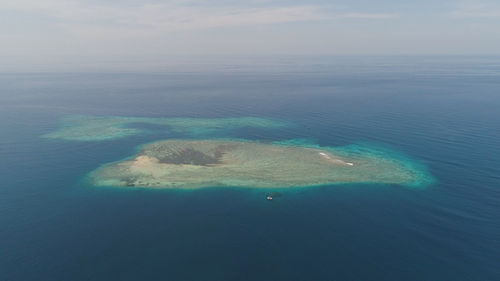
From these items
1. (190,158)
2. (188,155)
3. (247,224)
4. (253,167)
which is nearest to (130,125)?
(188,155)

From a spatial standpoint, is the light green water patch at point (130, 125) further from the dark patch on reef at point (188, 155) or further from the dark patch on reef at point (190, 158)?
the dark patch on reef at point (190, 158)

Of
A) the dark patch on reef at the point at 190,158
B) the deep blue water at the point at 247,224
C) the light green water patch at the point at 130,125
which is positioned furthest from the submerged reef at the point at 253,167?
the light green water patch at the point at 130,125

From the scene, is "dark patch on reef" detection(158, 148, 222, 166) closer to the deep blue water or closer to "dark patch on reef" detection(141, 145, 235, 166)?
"dark patch on reef" detection(141, 145, 235, 166)

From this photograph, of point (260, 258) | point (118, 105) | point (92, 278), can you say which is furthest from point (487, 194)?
point (118, 105)

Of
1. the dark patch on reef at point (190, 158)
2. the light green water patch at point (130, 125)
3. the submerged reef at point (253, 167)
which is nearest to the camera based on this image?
the submerged reef at point (253, 167)

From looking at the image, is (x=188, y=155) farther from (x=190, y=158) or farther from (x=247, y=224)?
(x=247, y=224)
